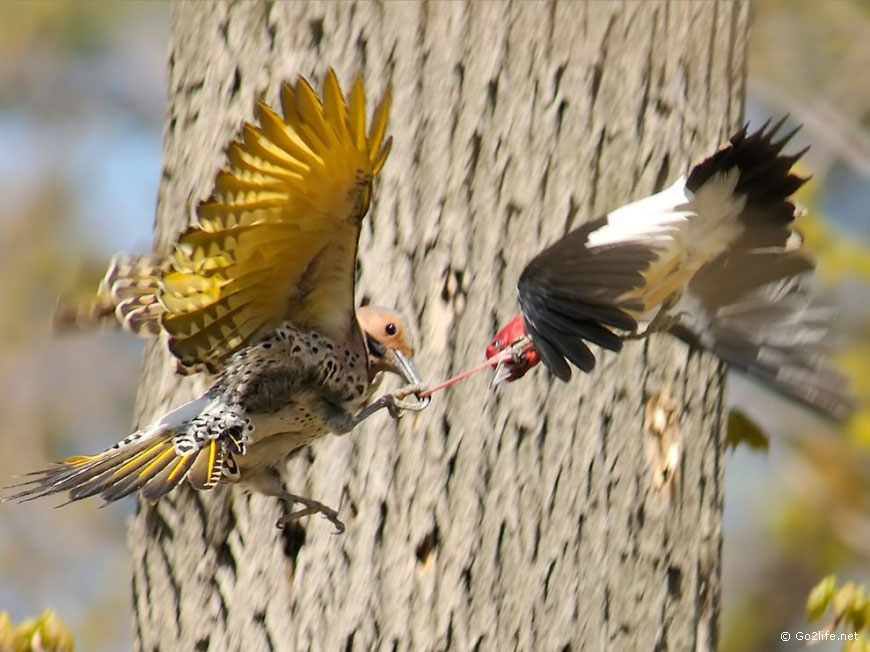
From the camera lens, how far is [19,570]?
9.10 meters

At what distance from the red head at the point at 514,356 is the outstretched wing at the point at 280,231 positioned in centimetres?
46

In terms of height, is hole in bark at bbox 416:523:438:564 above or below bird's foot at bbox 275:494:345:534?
below

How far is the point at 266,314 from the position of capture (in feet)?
12.6

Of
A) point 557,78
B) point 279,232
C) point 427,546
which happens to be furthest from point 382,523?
point 557,78

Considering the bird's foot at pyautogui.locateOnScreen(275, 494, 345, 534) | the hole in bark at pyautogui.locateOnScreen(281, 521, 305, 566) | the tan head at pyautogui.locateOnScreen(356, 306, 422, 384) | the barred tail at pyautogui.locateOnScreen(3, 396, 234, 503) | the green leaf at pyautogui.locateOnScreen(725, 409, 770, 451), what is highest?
the tan head at pyautogui.locateOnScreen(356, 306, 422, 384)

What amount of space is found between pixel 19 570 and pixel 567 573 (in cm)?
620

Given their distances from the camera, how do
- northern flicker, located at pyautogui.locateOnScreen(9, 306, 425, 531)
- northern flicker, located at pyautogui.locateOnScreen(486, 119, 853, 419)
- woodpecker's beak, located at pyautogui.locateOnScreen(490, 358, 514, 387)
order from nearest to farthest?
1. northern flicker, located at pyautogui.locateOnScreen(9, 306, 425, 531)
2. northern flicker, located at pyautogui.locateOnScreen(486, 119, 853, 419)
3. woodpecker's beak, located at pyautogui.locateOnScreen(490, 358, 514, 387)

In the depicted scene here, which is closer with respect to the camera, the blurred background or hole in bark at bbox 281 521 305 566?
hole in bark at bbox 281 521 305 566

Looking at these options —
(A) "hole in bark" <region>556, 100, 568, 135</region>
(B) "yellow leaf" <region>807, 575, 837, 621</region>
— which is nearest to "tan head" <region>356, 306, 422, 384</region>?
(A) "hole in bark" <region>556, 100, 568, 135</region>

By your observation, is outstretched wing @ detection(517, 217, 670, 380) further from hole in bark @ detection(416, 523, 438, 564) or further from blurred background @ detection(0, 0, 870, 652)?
blurred background @ detection(0, 0, 870, 652)

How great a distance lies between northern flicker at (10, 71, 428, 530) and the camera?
3.23 meters

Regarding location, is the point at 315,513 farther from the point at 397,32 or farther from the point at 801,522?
the point at 801,522

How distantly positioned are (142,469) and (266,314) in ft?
2.01

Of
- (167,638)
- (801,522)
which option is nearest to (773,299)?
(167,638)
